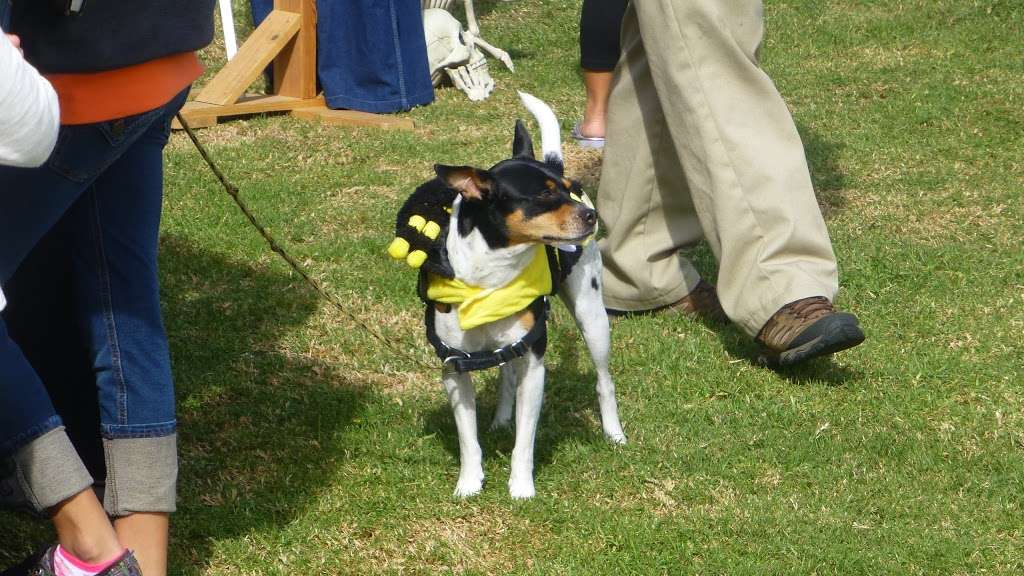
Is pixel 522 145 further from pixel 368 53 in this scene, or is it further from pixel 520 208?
pixel 368 53

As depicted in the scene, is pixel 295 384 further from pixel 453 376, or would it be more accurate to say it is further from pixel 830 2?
pixel 830 2

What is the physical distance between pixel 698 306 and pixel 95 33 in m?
3.16

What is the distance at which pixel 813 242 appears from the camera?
14.9 feet

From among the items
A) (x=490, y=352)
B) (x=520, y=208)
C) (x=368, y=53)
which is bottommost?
(x=368, y=53)

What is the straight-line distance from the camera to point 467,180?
10.8ft

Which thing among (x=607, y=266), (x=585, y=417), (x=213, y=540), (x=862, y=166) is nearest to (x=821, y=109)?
Answer: (x=862, y=166)

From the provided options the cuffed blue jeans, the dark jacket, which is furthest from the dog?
the dark jacket

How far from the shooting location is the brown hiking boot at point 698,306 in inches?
201

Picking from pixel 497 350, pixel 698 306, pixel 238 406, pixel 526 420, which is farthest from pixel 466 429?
pixel 698 306

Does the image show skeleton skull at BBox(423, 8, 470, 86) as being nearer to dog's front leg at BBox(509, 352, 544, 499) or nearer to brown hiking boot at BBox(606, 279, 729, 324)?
brown hiking boot at BBox(606, 279, 729, 324)

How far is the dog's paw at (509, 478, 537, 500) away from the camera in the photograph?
3.70 m

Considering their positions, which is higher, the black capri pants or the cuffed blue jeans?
the cuffed blue jeans

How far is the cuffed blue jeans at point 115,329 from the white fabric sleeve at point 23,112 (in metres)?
0.42

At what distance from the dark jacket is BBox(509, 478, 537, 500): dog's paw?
5.57ft
